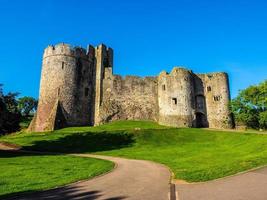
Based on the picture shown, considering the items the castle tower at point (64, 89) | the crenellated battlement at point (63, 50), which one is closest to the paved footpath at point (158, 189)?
the castle tower at point (64, 89)

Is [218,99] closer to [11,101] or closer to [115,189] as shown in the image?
[11,101]

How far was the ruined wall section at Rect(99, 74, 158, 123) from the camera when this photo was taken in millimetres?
48750

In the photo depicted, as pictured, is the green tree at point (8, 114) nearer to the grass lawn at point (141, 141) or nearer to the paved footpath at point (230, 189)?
the grass lawn at point (141, 141)

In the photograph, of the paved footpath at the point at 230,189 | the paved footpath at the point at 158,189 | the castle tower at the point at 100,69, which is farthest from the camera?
the castle tower at the point at 100,69

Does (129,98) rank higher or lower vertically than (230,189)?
higher

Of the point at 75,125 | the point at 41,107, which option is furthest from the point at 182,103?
the point at 41,107

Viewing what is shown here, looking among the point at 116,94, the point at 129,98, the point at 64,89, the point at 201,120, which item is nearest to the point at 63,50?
the point at 64,89

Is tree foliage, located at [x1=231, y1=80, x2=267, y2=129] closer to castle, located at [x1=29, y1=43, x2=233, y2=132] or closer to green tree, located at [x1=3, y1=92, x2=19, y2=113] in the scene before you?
castle, located at [x1=29, y1=43, x2=233, y2=132]

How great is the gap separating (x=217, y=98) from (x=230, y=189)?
136ft

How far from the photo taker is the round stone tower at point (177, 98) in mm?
46406

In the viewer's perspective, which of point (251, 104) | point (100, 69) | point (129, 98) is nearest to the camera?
point (251, 104)

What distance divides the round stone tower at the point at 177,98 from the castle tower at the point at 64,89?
14185 millimetres

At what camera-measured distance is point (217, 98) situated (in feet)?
161

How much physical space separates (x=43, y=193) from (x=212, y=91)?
44.7 metres
